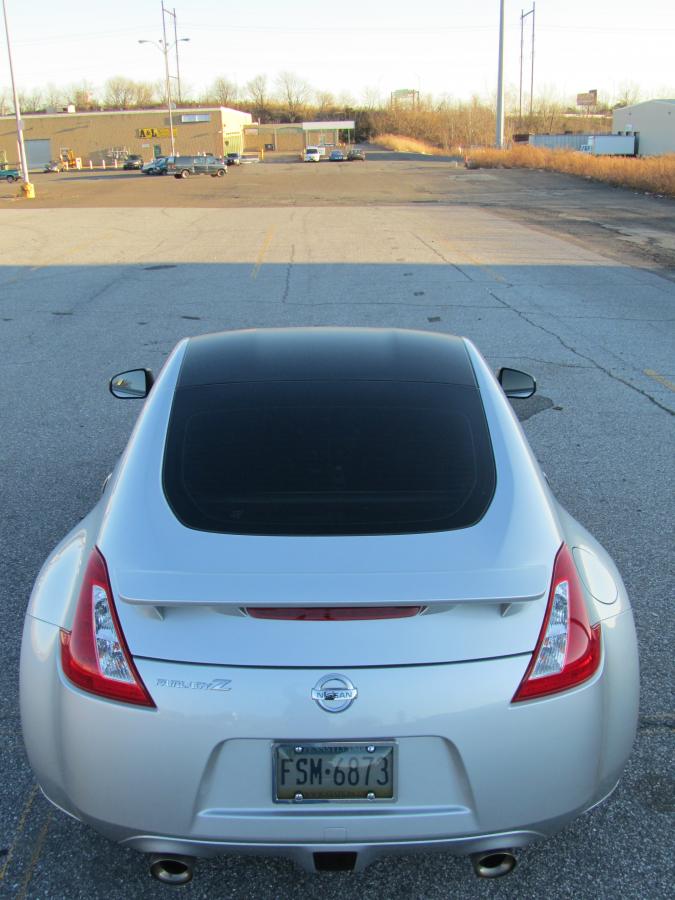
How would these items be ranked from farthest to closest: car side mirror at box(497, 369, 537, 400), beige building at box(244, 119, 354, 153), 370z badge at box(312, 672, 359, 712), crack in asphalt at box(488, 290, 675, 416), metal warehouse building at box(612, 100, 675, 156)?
beige building at box(244, 119, 354, 153)
metal warehouse building at box(612, 100, 675, 156)
crack in asphalt at box(488, 290, 675, 416)
car side mirror at box(497, 369, 537, 400)
370z badge at box(312, 672, 359, 712)

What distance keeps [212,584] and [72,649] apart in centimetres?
44

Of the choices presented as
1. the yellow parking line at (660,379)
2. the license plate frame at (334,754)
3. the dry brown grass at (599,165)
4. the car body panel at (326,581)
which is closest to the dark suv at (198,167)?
the dry brown grass at (599,165)

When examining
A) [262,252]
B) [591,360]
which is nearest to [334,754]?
[591,360]

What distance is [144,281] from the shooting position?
15.5m

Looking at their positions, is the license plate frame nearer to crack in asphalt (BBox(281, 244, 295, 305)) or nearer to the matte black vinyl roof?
the matte black vinyl roof

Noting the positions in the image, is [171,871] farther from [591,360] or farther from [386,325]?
[386,325]

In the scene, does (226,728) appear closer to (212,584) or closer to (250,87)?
(212,584)

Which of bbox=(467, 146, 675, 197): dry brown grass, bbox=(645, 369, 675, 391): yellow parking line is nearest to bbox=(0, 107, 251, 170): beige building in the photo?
bbox=(467, 146, 675, 197): dry brown grass

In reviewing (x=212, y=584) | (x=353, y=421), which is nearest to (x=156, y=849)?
(x=212, y=584)

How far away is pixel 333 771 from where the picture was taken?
7.12ft

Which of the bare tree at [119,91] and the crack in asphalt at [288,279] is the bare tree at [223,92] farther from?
the crack in asphalt at [288,279]

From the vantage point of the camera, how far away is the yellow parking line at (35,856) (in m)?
2.58

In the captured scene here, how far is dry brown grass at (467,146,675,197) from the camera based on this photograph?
35.2 metres

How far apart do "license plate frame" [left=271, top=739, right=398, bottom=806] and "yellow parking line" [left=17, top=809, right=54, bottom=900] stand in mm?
977
